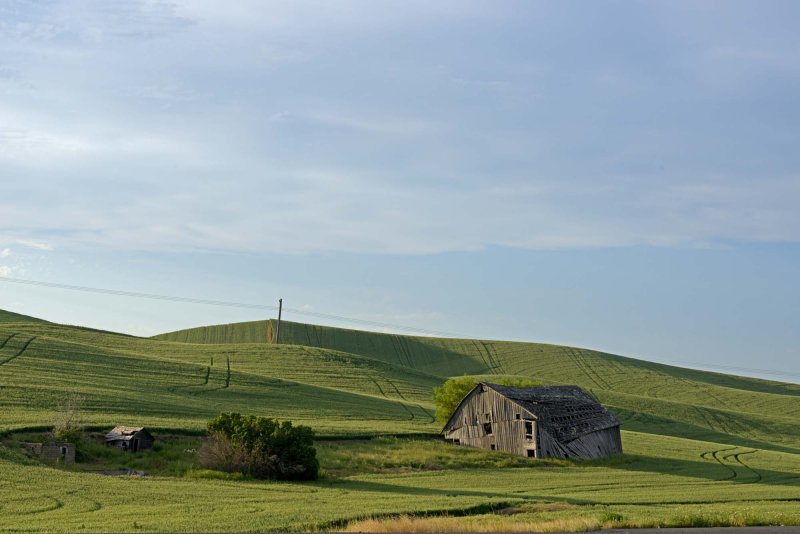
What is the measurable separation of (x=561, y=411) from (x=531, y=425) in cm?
424

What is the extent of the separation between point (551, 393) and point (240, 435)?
31966 millimetres

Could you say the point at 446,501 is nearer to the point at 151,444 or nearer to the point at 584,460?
the point at 151,444

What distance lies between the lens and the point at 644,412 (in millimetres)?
97562

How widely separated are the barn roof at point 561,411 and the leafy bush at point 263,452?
21479mm

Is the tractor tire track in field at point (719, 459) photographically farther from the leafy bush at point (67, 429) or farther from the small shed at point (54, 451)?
the leafy bush at point (67, 429)

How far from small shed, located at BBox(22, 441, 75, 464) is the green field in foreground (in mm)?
2561

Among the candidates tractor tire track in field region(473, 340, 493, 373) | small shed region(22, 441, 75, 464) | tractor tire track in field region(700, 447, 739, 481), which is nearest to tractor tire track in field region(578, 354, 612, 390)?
tractor tire track in field region(473, 340, 493, 373)

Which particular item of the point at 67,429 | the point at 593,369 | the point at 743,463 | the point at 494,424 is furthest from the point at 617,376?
the point at 67,429

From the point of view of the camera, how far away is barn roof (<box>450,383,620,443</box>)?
61125 mm

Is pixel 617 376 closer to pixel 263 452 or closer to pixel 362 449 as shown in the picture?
pixel 362 449

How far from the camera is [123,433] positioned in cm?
4884

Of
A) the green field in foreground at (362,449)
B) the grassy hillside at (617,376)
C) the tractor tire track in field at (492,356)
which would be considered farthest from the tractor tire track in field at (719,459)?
the tractor tire track in field at (492,356)

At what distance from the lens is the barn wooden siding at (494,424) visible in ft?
199

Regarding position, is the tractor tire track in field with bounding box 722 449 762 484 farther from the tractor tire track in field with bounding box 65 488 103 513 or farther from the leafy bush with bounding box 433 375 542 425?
the tractor tire track in field with bounding box 65 488 103 513
